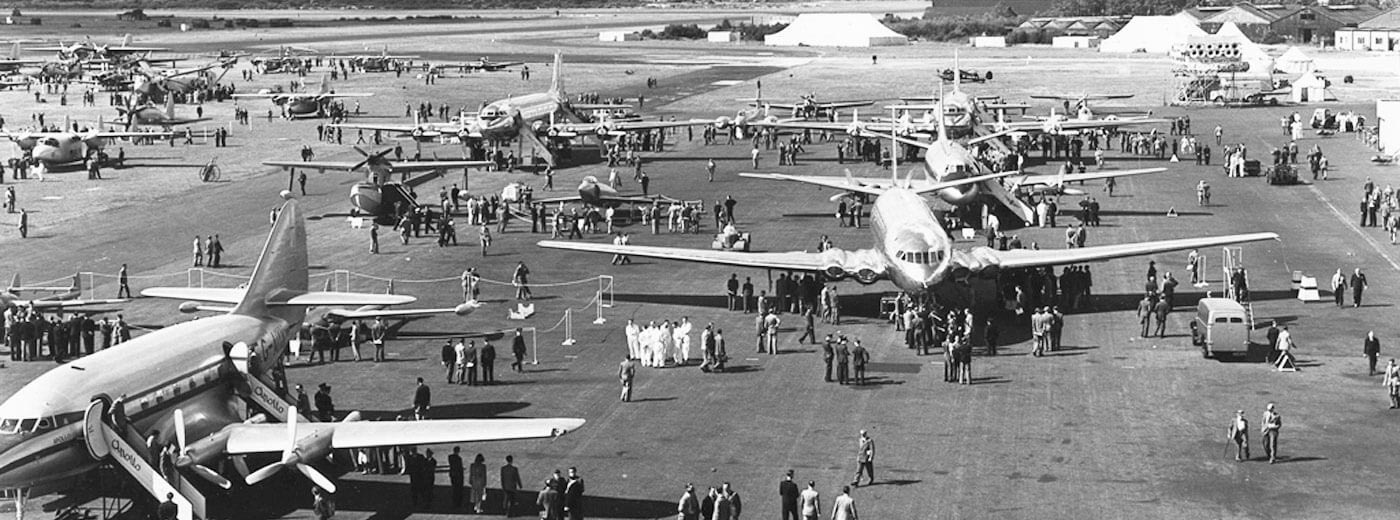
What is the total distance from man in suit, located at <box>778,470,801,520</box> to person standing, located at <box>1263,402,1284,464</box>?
11527 mm

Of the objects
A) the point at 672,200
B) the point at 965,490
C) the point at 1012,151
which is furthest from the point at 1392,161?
the point at 965,490

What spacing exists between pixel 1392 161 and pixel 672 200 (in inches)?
1760

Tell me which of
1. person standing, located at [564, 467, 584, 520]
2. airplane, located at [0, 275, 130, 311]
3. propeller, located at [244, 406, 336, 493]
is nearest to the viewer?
propeller, located at [244, 406, 336, 493]

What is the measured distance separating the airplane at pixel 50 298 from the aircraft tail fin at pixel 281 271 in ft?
39.6

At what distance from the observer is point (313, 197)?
81.9 metres

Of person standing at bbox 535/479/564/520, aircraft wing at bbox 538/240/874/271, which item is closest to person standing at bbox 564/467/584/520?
person standing at bbox 535/479/564/520

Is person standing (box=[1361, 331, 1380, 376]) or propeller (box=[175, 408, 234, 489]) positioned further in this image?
person standing (box=[1361, 331, 1380, 376])

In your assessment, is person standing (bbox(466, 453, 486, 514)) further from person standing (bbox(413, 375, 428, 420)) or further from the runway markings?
the runway markings

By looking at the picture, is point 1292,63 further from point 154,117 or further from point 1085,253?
point 1085,253

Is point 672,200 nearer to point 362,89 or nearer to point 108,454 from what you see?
point 108,454

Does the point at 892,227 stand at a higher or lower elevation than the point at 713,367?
higher

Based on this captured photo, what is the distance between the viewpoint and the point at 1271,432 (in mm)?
35188

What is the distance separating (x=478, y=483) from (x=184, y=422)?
19.2ft

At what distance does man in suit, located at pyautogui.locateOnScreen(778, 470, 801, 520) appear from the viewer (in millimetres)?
30922
